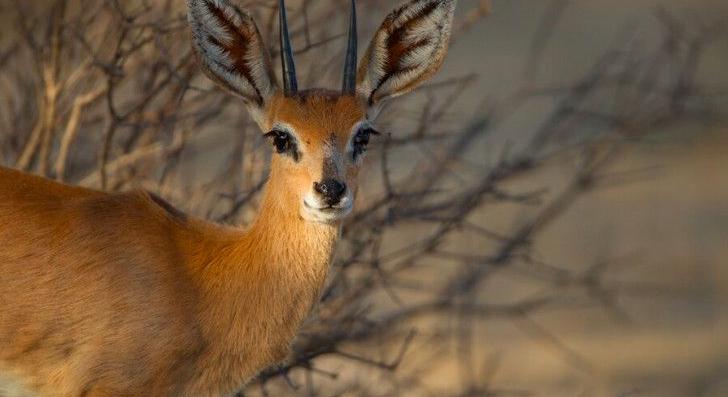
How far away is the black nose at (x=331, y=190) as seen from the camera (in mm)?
7102

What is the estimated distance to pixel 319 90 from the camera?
757 cm

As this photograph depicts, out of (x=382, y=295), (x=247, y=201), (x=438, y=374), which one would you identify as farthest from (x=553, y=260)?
(x=247, y=201)

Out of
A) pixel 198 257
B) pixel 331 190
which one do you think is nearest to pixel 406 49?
pixel 331 190

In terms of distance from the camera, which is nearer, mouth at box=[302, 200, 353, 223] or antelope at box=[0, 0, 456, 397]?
mouth at box=[302, 200, 353, 223]

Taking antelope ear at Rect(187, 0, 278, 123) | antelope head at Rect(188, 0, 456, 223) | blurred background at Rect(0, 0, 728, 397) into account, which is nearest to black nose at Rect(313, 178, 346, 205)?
antelope head at Rect(188, 0, 456, 223)

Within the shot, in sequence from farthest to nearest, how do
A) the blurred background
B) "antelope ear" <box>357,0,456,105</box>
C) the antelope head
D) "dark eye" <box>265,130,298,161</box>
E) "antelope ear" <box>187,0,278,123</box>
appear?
the blurred background
"antelope ear" <box>357,0,456,105</box>
"antelope ear" <box>187,0,278,123</box>
"dark eye" <box>265,130,298,161</box>
the antelope head

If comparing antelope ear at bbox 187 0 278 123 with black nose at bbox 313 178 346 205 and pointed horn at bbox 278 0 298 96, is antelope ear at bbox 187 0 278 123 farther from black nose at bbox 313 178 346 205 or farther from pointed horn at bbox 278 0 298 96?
black nose at bbox 313 178 346 205

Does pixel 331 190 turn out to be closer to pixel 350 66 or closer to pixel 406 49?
pixel 350 66

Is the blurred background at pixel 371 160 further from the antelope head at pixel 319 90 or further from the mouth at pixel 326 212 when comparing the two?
the mouth at pixel 326 212

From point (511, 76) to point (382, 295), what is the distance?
539 cm

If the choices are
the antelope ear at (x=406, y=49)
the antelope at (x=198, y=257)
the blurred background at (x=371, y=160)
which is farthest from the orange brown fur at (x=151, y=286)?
the blurred background at (x=371, y=160)

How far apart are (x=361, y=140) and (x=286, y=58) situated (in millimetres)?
459

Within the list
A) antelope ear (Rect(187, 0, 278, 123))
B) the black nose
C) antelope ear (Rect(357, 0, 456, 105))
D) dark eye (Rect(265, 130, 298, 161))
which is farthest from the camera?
antelope ear (Rect(357, 0, 456, 105))

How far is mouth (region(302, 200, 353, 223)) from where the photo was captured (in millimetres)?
7148
